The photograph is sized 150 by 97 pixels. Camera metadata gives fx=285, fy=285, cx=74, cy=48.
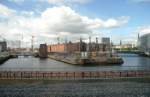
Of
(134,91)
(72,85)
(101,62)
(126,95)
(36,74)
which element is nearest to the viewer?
(126,95)

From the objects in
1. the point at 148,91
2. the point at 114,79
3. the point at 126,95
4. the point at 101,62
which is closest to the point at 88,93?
the point at 126,95

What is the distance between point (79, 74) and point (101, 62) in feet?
257

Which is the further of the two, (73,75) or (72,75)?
(72,75)

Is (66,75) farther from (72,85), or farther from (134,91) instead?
(134,91)

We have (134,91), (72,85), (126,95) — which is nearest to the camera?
(126,95)

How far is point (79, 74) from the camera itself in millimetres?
56750

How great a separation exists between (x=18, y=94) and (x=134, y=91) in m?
17.1

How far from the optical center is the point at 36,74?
5609 cm

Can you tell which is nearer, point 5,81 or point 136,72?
point 5,81

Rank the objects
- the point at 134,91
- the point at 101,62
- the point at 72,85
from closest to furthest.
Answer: the point at 134,91
the point at 72,85
the point at 101,62

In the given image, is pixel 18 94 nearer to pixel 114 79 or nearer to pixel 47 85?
pixel 47 85

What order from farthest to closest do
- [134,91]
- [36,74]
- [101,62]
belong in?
[101,62] → [36,74] → [134,91]

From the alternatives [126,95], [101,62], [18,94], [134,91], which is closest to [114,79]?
[134,91]

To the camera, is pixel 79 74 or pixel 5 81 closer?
pixel 5 81
